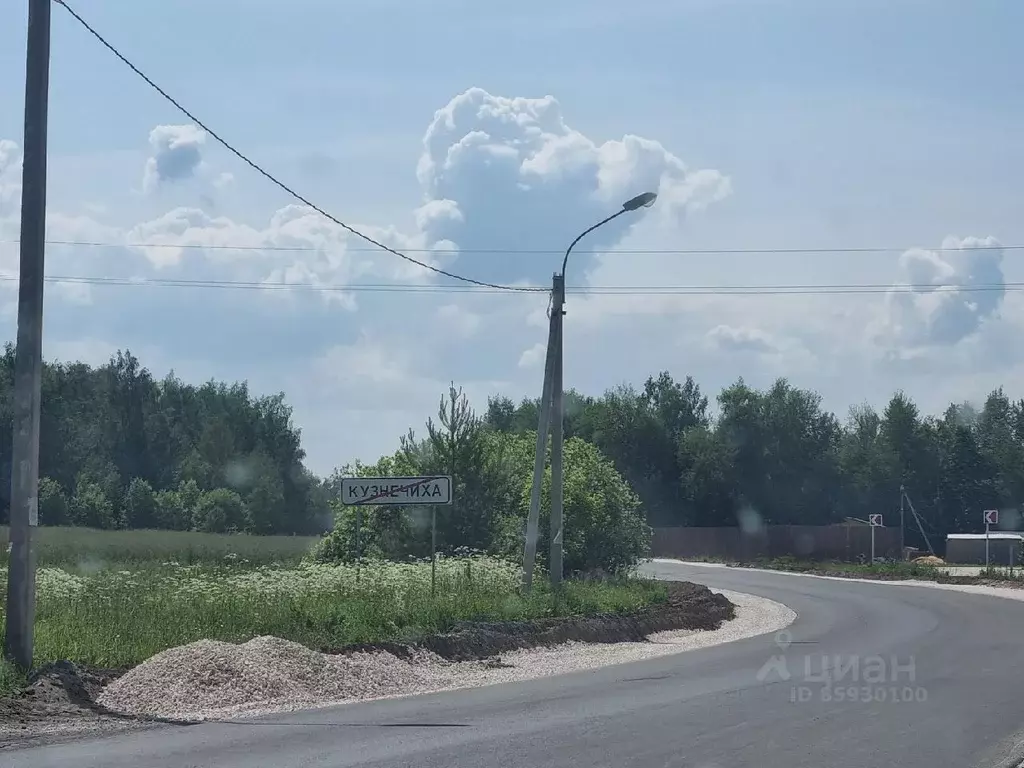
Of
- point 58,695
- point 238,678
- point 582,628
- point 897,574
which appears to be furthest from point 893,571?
point 58,695

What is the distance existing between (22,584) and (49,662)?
0.94 meters

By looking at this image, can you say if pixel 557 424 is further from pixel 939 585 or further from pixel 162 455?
pixel 162 455

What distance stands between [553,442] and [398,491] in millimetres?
4322

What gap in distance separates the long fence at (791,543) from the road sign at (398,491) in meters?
52.2

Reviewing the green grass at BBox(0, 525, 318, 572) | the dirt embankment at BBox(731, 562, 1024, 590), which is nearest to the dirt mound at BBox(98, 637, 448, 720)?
the green grass at BBox(0, 525, 318, 572)

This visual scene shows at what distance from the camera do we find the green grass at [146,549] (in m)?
40.1

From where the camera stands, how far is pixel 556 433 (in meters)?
26.1

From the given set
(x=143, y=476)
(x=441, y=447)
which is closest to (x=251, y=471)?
(x=143, y=476)

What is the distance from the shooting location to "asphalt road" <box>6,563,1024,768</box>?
34.6ft

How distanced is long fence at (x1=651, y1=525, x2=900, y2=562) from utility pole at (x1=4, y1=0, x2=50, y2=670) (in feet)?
203

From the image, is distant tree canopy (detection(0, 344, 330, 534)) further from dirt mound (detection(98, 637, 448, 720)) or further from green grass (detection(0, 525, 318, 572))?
dirt mound (detection(98, 637, 448, 720))

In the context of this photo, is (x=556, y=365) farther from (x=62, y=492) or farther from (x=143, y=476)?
(x=143, y=476)

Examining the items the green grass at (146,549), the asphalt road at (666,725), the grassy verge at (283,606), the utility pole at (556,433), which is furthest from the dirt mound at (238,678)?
the green grass at (146,549)

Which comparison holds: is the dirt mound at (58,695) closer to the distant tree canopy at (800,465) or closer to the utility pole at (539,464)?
the utility pole at (539,464)
